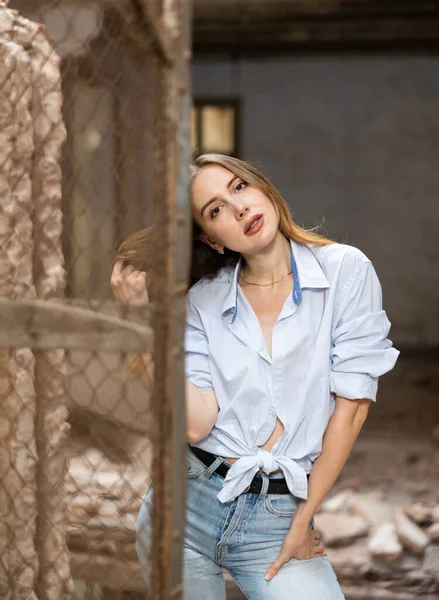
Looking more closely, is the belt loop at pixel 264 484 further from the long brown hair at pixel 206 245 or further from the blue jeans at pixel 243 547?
the long brown hair at pixel 206 245

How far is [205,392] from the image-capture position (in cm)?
164

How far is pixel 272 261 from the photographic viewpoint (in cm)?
168

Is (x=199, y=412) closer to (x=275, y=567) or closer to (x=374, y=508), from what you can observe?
(x=275, y=567)

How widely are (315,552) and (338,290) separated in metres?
0.58

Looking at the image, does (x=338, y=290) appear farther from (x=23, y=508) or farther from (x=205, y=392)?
(x=23, y=508)

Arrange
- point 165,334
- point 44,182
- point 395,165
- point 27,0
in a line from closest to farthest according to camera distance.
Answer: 1. point 165,334
2. point 44,182
3. point 27,0
4. point 395,165

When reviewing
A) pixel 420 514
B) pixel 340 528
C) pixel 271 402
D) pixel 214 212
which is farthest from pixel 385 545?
pixel 214 212

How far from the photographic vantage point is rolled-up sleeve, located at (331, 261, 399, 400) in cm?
155

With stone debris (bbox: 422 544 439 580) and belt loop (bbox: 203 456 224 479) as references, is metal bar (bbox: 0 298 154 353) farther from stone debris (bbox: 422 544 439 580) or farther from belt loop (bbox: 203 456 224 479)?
stone debris (bbox: 422 544 439 580)

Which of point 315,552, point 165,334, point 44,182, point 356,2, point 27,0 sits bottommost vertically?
point 315,552

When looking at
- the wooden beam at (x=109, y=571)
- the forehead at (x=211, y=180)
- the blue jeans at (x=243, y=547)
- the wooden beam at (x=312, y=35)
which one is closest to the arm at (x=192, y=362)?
the blue jeans at (x=243, y=547)

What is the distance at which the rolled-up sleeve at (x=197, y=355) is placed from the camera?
5.41 feet

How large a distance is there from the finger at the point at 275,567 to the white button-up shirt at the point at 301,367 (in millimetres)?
142

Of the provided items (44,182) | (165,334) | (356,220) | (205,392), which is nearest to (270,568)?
(205,392)
